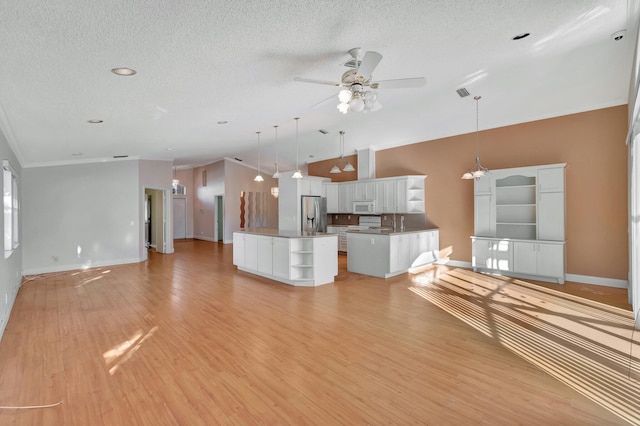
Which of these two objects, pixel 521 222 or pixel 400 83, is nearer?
pixel 400 83

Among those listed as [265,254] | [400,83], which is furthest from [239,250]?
[400,83]

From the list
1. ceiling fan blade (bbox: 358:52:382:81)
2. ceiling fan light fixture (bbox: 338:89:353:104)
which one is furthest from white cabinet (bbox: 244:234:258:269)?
ceiling fan blade (bbox: 358:52:382:81)

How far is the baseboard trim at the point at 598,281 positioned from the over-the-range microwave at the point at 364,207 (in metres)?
4.26

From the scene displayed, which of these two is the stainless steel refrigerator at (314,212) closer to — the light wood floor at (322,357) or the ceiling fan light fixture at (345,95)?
the light wood floor at (322,357)

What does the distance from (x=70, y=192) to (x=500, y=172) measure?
9.23 meters

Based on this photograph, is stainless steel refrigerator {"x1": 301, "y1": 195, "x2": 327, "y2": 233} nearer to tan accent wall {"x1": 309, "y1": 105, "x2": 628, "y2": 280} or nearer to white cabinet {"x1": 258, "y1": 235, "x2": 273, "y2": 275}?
white cabinet {"x1": 258, "y1": 235, "x2": 273, "y2": 275}

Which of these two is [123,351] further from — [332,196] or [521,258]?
[332,196]

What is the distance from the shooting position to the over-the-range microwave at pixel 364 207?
28.2 ft

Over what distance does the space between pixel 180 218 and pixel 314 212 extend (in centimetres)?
801

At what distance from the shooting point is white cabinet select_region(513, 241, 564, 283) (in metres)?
5.69

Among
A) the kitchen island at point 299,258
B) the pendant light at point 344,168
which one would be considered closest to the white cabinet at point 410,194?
the pendant light at point 344,168

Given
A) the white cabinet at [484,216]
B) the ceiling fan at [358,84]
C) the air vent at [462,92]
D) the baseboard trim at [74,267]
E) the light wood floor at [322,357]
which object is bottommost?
the light wood floor at [322,357]

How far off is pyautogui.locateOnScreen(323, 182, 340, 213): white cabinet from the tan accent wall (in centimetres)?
350

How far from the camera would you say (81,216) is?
7660 millimetres
